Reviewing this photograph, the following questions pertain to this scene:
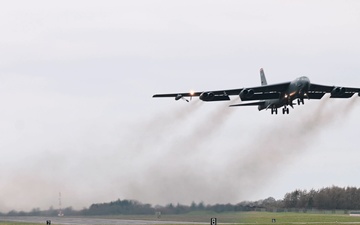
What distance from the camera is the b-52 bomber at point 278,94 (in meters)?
97.2

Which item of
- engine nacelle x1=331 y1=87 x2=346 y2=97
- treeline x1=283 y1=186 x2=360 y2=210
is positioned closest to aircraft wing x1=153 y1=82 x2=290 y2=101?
engine nacelle x1=331 y1=87 x2=346 y2=97

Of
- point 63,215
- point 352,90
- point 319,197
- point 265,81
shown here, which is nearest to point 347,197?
point 319,197

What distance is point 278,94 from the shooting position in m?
101

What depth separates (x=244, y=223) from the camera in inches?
3947

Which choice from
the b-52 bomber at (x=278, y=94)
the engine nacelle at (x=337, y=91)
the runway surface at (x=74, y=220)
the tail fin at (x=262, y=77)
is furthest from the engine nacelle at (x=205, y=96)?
the tail fin at (x=262, y=77)

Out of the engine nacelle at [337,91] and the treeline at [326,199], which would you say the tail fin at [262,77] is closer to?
the engine nacelle at [337,91]

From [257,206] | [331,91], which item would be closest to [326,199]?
[257,206]

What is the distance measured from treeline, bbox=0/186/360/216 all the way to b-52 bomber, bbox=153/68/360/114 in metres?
11.9

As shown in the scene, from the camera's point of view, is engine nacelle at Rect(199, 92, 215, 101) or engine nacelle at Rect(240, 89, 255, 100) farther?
engine nacelle at Rect(240, 89, 255, 100)

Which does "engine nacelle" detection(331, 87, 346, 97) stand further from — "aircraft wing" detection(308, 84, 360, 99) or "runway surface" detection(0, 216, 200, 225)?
"runway surface" detection(0, 216, 200, 225)

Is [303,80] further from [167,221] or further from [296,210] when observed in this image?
[296,210]

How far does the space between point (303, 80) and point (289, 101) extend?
3.74m

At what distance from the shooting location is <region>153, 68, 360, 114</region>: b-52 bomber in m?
97.2

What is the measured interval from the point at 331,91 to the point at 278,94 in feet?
20.9
